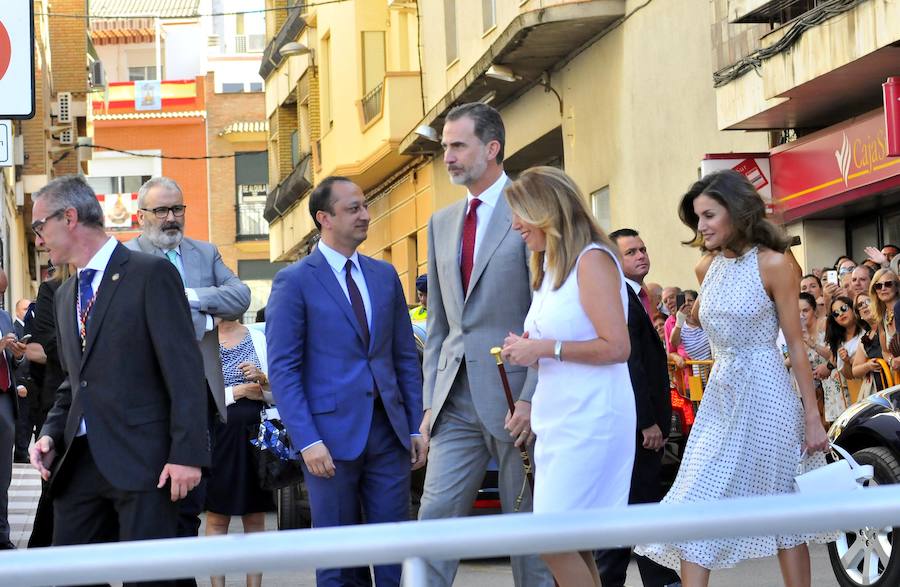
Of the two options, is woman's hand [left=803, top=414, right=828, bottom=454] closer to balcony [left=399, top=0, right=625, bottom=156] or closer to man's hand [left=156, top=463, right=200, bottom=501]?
man's hand [left=156, top=463, right=200, bottom=501]

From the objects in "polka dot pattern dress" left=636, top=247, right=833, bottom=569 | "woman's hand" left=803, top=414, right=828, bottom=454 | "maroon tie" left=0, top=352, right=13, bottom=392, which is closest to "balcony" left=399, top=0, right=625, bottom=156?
"maroon tie" left=0, top=352, right=13, bottom=392

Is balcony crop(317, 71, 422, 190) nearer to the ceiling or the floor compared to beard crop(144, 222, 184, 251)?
nearer to the ceiling

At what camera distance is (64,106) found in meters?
48.3

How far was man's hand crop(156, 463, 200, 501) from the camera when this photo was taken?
6.17m

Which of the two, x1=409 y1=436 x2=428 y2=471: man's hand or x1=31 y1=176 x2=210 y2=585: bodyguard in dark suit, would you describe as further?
x1=409 y1=436 x2=428 y2=471: man's hand

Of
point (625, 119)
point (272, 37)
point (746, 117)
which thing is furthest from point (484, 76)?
point (272, 37)

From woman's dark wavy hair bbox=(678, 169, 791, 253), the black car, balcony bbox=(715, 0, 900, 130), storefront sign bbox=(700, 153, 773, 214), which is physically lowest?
the black car

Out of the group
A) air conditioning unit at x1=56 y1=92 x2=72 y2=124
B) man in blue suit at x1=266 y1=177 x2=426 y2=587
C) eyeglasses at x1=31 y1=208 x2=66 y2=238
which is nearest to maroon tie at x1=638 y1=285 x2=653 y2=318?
man in blue suit at x1=266 y1=177 x2=426 y2=587

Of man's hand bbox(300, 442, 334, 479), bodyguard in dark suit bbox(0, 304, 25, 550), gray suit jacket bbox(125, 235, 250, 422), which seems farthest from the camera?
bodyguard in dark suit bbox(0, 304, 25, 550)

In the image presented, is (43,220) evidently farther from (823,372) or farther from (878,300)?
(823,372)

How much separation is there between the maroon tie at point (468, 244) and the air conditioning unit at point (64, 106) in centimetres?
4269

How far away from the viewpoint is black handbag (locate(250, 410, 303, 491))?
9.07m

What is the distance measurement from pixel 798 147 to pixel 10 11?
38.0ft

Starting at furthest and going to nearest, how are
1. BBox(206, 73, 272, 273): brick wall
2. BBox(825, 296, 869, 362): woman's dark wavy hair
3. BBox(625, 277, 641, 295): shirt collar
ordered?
BBox(206, 73, 272, 273): brick wall
BBox(825, 296, 869, 362): woman's dark wavy hair
BBox(625, 277, 641, 295): shirt collar
